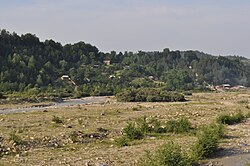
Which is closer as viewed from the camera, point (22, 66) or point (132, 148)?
point (132, 148)

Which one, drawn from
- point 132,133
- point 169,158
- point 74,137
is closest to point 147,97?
point 132,133

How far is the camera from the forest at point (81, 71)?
299 ft

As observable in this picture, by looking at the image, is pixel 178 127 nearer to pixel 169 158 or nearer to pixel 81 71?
pixel 169 158

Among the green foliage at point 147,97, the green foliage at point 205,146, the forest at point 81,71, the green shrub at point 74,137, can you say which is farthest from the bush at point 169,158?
the forest at point 81,71

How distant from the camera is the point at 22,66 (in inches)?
3748

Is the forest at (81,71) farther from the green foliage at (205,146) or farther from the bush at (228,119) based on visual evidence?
the green foliage at (205,146)

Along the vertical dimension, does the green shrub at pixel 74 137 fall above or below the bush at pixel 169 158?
below

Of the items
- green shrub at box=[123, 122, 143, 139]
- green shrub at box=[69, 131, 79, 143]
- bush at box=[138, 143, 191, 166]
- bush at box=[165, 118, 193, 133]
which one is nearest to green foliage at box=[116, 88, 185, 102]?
bush at box=[165, 118, 193, 133]

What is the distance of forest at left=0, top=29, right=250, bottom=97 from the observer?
91.2 m

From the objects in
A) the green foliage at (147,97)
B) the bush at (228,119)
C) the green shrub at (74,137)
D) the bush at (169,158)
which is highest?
the bush at (169,158)

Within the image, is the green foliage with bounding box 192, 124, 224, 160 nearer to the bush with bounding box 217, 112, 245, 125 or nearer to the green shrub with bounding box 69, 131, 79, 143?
the green shrub with bounding box 69, 131, 79, 143

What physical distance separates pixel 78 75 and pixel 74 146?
8666cm

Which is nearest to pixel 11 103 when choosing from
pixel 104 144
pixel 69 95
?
pixel 69 95

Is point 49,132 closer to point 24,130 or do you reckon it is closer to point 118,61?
point 24,130
